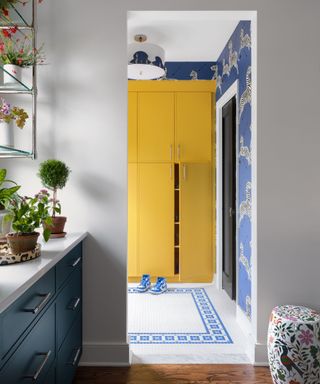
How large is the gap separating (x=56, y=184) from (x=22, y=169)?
39 centimetres

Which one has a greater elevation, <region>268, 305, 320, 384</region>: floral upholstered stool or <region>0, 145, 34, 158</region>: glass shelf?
<region>0, 145, 34, 158</region>: glass shelf

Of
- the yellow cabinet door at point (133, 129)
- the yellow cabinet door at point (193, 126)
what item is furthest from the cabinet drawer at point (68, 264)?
the yellow cabinet door at point (193, 126)

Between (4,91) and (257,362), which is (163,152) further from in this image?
(257,362)

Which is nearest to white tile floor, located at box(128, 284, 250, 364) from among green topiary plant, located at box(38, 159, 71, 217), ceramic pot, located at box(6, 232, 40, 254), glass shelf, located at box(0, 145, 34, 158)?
green topiary plant, located at box(38, 159, 71, 217)

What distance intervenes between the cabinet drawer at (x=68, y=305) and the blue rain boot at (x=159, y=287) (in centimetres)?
160

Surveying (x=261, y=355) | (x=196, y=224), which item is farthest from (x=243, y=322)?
(x=196, y=224)

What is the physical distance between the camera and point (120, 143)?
2.21m

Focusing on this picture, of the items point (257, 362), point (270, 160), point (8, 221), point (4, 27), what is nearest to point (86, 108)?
point (4, 27)

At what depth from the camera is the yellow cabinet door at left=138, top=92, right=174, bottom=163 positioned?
12.9ft

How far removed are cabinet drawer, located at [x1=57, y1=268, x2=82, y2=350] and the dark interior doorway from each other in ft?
6.05

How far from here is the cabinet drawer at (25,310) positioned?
1.00 metres

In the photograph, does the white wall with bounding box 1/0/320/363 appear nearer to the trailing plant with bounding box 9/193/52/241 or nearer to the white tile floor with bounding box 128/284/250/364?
the white tile floor with bounding box 128/284/250/364

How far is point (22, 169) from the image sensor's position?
2.23 m

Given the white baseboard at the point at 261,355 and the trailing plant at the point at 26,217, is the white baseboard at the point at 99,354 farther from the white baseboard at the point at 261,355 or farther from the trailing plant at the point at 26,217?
the trailing plant at the point at 26,217
